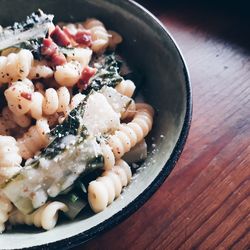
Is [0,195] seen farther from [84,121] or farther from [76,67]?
[76,67]

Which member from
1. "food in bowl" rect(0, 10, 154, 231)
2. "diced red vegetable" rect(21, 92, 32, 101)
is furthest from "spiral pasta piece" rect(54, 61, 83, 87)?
"diced red vegetable" rect(21, 92, 32, 101)

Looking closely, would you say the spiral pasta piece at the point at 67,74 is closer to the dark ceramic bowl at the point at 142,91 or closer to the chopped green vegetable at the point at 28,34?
the chopped green vegetable at the point at 28,34

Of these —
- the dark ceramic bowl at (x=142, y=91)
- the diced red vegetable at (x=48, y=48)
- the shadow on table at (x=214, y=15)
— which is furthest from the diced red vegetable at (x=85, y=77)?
the shadow on table at (x=214, y=15)

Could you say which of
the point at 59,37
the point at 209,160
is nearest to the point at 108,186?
the point at 209,160

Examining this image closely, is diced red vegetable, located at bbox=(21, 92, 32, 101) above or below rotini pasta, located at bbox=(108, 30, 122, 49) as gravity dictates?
below

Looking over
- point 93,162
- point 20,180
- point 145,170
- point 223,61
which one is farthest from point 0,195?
point 223,61

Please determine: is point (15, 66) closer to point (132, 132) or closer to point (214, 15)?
point (132, 132)

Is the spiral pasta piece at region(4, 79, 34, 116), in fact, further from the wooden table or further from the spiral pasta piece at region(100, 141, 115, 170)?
the wooden table
